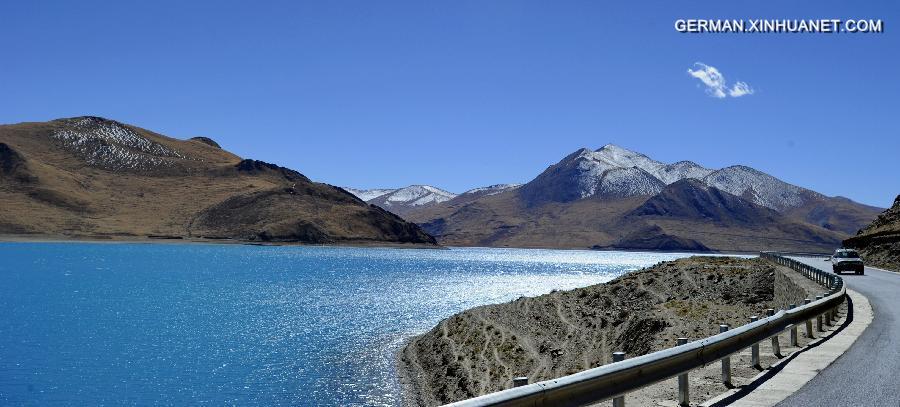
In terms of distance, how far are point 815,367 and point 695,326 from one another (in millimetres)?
14303

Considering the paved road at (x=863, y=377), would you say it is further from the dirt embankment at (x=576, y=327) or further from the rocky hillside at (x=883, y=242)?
the rocky hillside at (x=883, y=242)

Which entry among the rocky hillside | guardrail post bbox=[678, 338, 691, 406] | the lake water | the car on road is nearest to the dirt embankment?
the lake water

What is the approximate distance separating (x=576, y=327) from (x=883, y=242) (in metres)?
45.1

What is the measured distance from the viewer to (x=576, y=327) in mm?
37094

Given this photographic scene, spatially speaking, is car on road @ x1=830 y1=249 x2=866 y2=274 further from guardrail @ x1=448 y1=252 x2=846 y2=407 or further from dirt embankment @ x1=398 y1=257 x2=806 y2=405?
guardrail @ x1=448 y1=252 x2=846 y2=407

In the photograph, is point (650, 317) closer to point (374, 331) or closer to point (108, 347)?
point (374, 331)

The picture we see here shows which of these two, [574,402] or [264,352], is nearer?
[574,402]

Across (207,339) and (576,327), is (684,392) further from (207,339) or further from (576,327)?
(207,339)

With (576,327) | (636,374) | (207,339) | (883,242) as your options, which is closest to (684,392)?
(636,374)

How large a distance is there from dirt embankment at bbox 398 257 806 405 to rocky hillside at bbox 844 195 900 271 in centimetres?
2001

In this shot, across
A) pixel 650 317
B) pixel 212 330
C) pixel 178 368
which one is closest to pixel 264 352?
pixel 178 368

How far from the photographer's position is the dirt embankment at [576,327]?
29.2 metres

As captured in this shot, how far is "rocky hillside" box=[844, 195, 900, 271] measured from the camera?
208 feet

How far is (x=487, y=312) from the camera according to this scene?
45.1 m
